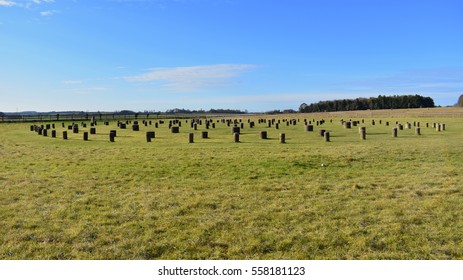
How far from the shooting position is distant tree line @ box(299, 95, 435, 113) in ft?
441

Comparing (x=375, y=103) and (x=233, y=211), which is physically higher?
(x=375, y=103)

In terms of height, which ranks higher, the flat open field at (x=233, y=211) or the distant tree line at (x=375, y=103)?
the distant tree line at (x=375, y=103)

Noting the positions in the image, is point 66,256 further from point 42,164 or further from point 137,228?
point 42,164

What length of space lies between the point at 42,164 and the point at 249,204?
32.9 ft

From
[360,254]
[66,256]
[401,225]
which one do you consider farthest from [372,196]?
[66,256]

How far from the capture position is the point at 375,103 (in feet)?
458

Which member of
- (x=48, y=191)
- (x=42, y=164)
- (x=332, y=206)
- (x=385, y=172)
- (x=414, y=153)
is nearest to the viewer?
(x=332, y=206)

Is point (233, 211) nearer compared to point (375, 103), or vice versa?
point (233, 211)

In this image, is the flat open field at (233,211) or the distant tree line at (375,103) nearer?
the flat open field at (233,211)

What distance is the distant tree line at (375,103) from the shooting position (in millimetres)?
134500

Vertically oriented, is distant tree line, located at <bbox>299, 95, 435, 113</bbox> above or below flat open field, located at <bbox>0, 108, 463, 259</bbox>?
above

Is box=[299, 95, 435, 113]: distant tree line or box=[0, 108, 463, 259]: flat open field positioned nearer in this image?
box=[0, 108, 463, 259]: flat open field
